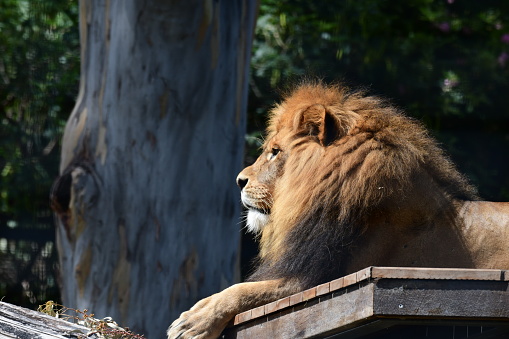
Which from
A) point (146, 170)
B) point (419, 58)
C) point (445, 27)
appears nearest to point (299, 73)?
point (419, 58)

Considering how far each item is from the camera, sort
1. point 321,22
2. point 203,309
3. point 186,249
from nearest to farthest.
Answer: point 203,309 < point 186,249 < point 321,22

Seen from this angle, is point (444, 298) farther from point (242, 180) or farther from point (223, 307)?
point (242, 180)

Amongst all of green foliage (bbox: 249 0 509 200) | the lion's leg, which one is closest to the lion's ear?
the lion's leg

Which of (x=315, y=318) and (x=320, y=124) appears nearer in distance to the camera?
(x=315, y=318)

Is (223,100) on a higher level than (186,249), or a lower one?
higher

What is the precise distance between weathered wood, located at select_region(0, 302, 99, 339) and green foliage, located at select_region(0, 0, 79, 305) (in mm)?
3371

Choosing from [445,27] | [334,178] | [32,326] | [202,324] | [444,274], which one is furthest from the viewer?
[445,27]

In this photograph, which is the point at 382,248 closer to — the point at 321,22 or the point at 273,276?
the point at 273,276

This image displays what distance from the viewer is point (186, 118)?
3553 millimetres

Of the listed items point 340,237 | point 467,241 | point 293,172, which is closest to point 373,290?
point 340,237

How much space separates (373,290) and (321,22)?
13.0ft

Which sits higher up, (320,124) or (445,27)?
(445,27)

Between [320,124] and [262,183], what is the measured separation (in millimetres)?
299

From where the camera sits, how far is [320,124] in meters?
2.50
